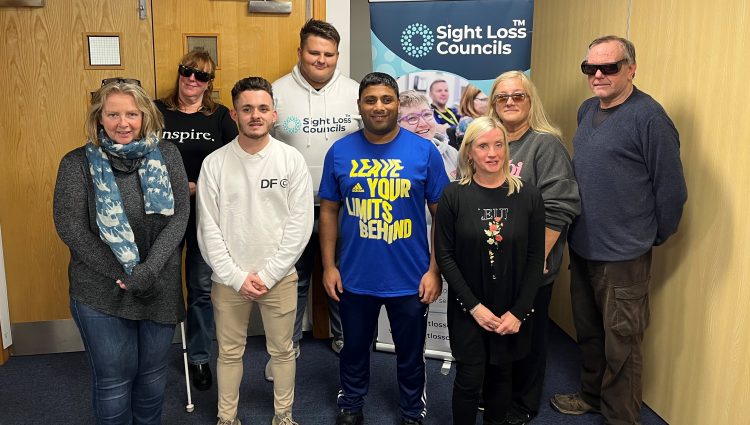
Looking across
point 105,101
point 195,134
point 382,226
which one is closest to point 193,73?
point 195,134

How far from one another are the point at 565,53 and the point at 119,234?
2.92 m

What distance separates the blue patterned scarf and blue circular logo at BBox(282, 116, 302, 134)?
0.99 meters

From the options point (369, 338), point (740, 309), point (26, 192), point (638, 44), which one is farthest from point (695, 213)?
point (26, 192)

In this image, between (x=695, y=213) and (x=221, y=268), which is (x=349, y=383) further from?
(x=695, y=213)

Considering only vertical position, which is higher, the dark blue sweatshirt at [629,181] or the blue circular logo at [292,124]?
the blue circular logo at [292,124]

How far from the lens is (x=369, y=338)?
261 cm

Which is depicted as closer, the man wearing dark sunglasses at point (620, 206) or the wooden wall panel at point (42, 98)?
the man wearing dark sunglasses at point (620, 206)

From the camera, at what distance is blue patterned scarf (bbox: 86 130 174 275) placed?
2006 millimetres

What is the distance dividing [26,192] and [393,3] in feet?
7.50

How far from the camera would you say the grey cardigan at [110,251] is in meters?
2.01

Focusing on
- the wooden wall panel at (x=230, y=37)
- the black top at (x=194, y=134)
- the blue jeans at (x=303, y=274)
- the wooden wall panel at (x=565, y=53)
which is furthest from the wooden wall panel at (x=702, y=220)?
the black top at (x=194, y=134)

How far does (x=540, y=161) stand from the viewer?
250cm

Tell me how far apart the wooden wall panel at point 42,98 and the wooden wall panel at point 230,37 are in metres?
0.09

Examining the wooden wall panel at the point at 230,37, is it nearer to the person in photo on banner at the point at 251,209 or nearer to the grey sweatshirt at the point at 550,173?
the person in photo on banner at the point at 251,209
